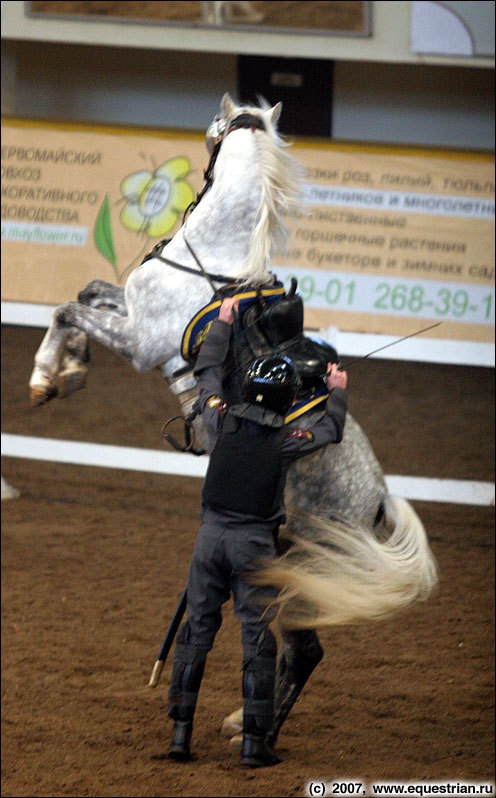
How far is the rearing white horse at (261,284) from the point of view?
2.45m

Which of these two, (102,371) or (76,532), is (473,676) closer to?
(76,532)

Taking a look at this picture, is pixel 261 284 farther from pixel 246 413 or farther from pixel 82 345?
pixel 82 345

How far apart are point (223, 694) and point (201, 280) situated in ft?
7.58

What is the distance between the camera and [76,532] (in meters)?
6.29

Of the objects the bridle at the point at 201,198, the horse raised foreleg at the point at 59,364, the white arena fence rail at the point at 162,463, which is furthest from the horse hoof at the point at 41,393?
the white arena fence rail at the point at 162,463

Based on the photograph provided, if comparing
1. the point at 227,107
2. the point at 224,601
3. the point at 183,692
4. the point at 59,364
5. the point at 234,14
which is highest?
the point at 234,14

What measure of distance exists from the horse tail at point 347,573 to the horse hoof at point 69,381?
0.69 meters

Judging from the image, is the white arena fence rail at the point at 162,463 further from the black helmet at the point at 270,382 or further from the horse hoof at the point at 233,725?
the black helmet at the point at 270,382

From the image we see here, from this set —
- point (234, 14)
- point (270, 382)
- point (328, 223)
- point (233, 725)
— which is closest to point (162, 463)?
point (328, 223)

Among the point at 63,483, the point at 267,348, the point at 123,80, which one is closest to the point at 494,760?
the point at 267,348

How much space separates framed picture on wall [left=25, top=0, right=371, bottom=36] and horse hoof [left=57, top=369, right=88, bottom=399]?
Answer: 4.60 m

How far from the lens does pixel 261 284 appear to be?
248 centimetres

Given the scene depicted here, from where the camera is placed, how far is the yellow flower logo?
18.1 feet

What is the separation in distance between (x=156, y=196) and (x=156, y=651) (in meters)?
2.61
